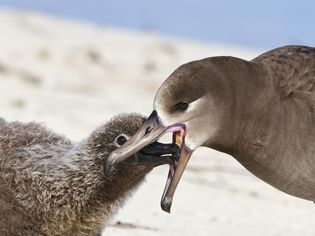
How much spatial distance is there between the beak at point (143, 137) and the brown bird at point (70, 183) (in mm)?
384

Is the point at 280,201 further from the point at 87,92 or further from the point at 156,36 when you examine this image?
the point at 156,36

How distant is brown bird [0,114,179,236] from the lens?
7.71 meters

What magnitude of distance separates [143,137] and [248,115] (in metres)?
0.80

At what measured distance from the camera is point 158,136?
6984mm

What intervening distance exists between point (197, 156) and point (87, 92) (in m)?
6.58

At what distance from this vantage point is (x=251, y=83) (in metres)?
7.43

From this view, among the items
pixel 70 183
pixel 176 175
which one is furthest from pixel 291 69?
pixel 70 183

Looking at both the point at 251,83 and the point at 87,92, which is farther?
the point at 87,92

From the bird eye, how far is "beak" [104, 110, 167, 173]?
1.73ft

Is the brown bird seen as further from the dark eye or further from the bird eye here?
the dark eye

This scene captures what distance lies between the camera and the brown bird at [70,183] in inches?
303

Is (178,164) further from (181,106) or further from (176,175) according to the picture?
(181,106)

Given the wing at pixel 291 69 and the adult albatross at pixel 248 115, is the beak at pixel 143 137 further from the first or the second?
the wing at pixel 291 69

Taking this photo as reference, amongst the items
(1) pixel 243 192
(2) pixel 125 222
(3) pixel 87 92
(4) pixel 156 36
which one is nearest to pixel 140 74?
(3) pixel 87 92
